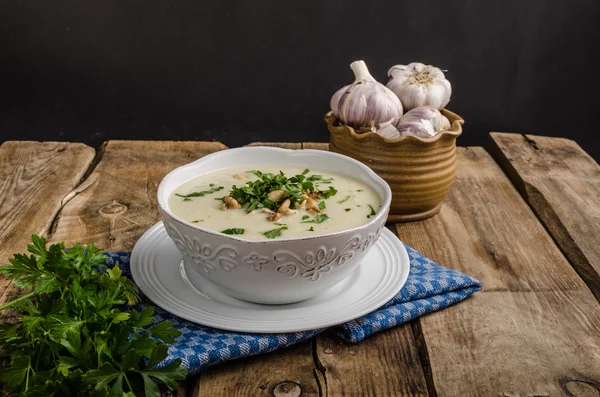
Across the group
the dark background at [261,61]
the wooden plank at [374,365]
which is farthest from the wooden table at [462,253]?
the dark background at [261,61]

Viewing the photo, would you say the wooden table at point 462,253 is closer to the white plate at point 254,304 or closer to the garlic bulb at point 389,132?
the white plate at point 254,304

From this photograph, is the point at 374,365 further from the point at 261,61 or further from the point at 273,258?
the point at 261,61

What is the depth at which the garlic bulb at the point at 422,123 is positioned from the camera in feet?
5.41

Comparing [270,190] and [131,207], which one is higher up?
[270,190]

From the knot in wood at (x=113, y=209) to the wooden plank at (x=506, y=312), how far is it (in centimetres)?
60

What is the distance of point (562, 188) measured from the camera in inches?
72.1

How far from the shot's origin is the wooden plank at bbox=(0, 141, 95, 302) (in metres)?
1.53

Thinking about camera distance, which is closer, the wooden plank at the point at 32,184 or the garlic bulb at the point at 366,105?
the wooden plank at the point at 32,184

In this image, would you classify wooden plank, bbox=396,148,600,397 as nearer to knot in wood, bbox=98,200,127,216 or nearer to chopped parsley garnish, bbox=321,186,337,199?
chopped parsley garnish, bbox=321,186,337,199

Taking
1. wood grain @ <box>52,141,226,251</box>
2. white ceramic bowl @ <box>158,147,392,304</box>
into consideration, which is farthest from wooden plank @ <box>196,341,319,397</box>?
wood grain @ <box>52,141,226,251</box>

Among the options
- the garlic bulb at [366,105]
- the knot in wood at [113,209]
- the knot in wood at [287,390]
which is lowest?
the knot in wood at [113,209]

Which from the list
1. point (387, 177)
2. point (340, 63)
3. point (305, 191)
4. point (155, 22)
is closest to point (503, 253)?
point (387, 177)

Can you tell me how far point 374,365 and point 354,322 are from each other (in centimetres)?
8

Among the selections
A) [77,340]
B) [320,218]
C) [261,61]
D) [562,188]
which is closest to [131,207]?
A: [320,218]
